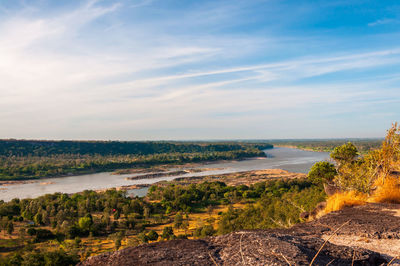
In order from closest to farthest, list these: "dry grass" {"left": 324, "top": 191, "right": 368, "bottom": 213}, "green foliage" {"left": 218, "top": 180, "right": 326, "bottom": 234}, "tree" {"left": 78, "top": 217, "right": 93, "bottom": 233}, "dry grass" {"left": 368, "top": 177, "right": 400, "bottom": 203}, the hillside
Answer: the hillside, "dry grass" {"left": 324, "top": 191, "right": 368, "bottom": 213}, "dry grass" {"left": 368, "top": 177, "right": 400, "bottom": 203}, "green foliage" {"left": 218, "top": 180, "right": 326, "bottom": 234}, "tree" {"left": 78, "top": 217, "right": 93, "bottom": 233}

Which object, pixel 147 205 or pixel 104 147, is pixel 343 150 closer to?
pixel 147 205

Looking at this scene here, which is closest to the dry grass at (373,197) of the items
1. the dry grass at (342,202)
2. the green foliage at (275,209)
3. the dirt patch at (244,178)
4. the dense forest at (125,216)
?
the dry grass at (342,202)

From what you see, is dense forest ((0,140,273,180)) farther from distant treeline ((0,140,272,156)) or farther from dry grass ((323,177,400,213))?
dry grass ((323,177,400,213))

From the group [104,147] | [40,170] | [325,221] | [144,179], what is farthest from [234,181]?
[104,147]

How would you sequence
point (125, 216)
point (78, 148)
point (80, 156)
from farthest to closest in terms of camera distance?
point (78, 148) < point (80, 156) < point (125, 216)

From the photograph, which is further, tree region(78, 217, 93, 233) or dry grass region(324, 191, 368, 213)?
tree region(78, 217, 93, 233)

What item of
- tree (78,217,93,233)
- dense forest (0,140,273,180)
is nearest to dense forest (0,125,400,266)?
tree (78,217,93,233)

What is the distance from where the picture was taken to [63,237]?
31.4 m

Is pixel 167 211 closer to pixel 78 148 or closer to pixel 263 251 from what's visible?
pixel 263 251

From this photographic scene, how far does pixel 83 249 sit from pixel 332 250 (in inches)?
1033

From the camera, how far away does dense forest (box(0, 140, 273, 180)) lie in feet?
255

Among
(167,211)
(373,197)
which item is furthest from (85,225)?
(373,197)

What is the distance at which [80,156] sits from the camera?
114 metres

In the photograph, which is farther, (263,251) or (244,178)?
(244,178)
